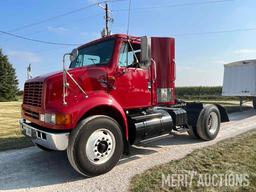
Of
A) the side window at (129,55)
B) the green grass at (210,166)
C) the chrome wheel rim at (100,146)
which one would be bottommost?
the green grass at (210,166)

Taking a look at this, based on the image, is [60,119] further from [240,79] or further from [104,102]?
[240,79]

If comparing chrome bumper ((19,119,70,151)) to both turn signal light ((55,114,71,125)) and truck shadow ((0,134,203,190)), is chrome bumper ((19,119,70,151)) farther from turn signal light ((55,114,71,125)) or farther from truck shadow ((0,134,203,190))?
truck shadow ((0,134,203,190))

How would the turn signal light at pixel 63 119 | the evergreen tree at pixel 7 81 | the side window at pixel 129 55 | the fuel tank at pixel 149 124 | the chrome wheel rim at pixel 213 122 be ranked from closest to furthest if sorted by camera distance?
the turn signal light at pixel 63 119
the fuel tank at pixel 149 124
the side window at pixel 129 55
the chrome wheel rim at pixel 213 122
the evergreen tree at pixel 7 81

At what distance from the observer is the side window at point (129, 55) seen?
5804 mm

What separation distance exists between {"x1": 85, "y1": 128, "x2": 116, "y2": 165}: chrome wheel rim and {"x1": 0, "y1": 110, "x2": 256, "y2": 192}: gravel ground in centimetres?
31

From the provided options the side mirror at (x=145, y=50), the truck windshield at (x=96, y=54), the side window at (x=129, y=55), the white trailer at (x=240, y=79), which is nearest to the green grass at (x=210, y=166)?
the side mirror at (x=145, y=50)

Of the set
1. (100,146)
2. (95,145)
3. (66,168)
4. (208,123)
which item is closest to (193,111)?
(208,123)

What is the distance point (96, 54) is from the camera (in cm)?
603

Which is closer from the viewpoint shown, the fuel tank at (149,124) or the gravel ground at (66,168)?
the gravel ground at (66,168)

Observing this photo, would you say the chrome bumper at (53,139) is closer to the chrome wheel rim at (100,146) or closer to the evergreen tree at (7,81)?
the chrome wheel rim at (100,146)

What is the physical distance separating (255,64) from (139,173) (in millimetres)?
13227

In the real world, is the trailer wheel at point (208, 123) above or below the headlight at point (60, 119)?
below

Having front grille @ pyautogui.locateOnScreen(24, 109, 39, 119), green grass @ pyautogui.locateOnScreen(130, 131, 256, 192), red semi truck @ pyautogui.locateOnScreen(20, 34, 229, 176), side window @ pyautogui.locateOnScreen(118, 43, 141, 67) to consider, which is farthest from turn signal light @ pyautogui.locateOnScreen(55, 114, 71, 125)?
side window @ pyautogui.locateOnScreen(118, 43, 141, 67)

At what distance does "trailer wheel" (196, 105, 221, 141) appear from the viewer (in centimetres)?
748
